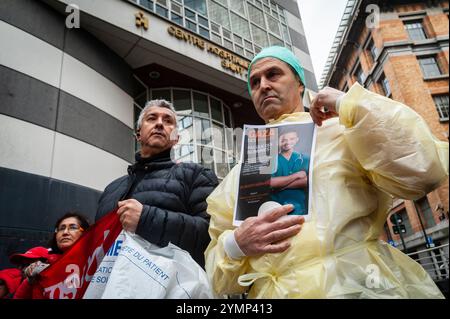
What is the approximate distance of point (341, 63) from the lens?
1463 mm

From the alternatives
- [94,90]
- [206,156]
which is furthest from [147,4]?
[206,156]

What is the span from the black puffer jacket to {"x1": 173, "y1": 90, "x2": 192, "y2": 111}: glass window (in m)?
7.07

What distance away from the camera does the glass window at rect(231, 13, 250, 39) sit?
394 inches

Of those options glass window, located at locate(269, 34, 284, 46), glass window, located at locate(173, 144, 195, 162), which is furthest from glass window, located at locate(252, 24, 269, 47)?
glass window, located at locate(173, 144, 195, 162)

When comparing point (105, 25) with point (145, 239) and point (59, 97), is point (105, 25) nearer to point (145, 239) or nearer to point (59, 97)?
point (59, 97)

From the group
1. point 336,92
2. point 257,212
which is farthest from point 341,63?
point 257,212

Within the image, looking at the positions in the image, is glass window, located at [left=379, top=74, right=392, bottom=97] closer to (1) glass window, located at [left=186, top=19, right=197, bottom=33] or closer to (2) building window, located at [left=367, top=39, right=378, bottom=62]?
(2) building window, located at [left=367, top=39, right=378, bottom=62]

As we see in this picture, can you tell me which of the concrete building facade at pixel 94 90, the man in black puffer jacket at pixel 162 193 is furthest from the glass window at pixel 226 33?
the man in black puffer jacket at pixel 162 193

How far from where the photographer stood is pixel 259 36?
35.8ft

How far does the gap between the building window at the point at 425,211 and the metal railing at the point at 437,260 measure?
0.07m

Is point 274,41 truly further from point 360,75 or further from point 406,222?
point 406,222

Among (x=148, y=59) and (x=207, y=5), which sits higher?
(x=207, y=5)

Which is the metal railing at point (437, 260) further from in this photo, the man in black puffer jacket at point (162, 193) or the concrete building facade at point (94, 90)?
the concrete building facade at point (94, 90)
